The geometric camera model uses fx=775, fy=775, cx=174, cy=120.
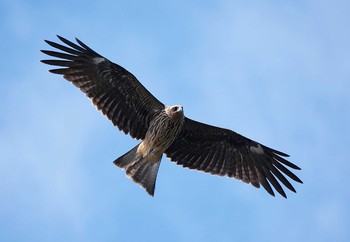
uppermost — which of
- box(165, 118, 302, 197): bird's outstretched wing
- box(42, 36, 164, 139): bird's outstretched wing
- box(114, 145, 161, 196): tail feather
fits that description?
box(165, 118, 302, 197): bird's outstretched wing

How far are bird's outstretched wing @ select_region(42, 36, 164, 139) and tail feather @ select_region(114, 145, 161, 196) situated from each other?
1.77 ft

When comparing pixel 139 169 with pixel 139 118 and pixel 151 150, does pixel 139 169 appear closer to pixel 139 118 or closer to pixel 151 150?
pixel 151 150

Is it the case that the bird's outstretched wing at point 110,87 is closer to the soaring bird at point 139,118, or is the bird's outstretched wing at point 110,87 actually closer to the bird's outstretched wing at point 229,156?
the soaring bird at point 139,118

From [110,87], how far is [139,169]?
195 centimetres

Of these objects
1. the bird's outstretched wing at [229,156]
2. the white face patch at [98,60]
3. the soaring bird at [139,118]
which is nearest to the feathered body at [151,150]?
the soaring bird at [139,118]

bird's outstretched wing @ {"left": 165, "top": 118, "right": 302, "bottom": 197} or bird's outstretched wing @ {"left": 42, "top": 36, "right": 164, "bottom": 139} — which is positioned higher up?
bird's outstretched wing @ {"left": 165, "top": 118, "right": 302, "bottom": 197}

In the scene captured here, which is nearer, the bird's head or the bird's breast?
the bird's head

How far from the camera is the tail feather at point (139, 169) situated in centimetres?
1725

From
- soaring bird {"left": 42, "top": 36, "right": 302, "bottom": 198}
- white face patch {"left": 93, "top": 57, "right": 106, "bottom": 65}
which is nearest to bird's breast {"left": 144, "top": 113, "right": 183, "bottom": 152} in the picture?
soaring bird {"left": 42, "top": 36, "right": 302, "bottom": 198}

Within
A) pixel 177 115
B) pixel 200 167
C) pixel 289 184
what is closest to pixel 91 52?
pixel 177 115

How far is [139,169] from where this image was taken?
56.8 feet

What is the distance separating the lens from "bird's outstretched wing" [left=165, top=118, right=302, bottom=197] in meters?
18.1

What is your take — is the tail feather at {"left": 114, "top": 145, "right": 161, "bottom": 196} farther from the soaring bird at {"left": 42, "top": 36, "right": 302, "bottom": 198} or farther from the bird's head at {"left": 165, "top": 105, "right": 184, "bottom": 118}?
the bird's head at {"left": 165, "top": 105, "right": 184, "bottom": 118}

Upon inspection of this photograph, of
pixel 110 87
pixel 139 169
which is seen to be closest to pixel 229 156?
pixel 139 169
